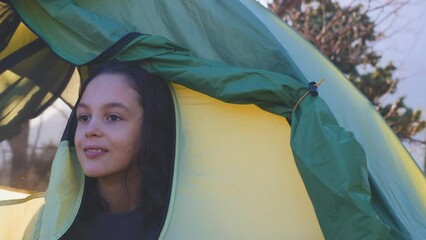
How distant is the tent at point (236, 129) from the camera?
1.31 metres

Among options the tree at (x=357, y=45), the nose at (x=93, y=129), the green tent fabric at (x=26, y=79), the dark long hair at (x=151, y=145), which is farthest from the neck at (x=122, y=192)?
the tree at (x=357, y=45)

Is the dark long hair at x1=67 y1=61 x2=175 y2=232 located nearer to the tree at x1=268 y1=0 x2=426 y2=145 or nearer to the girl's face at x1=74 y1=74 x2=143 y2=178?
the girl's face at x1=74 y1=74 x2=143 y2=178

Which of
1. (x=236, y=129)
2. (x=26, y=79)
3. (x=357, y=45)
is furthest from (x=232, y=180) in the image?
(x=357, y=45)

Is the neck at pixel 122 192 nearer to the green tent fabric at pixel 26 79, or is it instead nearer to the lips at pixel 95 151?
the lips at pixel 95 151

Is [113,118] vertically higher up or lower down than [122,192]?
higher up

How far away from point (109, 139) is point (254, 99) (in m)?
0.36

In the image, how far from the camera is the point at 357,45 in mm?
6453

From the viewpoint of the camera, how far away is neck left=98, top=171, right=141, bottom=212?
1.53 meters

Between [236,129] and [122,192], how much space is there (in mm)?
347

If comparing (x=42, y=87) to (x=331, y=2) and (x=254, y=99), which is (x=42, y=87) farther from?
(x=331, y=2)

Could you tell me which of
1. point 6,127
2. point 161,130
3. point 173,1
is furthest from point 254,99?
point 6,127

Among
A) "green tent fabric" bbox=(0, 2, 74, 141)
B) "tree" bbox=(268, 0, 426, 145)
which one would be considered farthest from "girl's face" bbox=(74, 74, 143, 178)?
"tree" bbox=(268, 0, 426, 145)

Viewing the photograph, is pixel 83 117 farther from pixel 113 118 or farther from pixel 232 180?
pixel 232 180

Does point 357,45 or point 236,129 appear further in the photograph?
point 357,45
